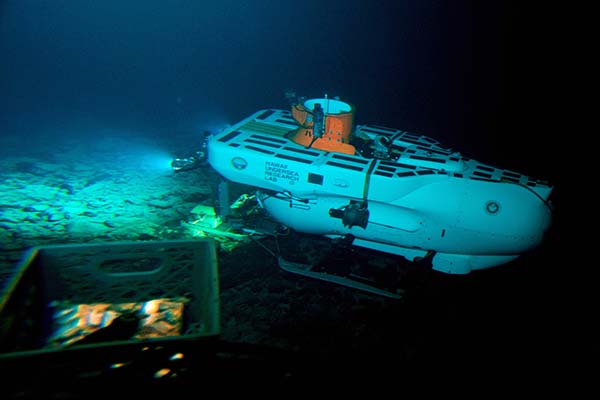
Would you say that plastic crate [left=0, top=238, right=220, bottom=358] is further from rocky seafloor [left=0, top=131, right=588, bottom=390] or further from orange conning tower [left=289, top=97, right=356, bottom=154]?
orange conning tower [left=289, top=97, right=356, bottom=154]

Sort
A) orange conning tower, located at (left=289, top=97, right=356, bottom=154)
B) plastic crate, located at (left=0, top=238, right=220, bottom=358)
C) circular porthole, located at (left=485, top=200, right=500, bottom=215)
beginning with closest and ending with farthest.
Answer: plastic crate, located at (left=0, top=238, right=220, bottom=358) < circular porthole, located at (left=485, top=200, right=500, bottom=215) < orange conning tower, located at (left=289, top=97, right=356, bottom=154)

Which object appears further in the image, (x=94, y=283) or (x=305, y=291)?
(x=305, y=291)

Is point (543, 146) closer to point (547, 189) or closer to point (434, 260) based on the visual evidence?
point (547, 189)

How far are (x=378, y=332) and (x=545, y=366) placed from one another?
1.69 metres

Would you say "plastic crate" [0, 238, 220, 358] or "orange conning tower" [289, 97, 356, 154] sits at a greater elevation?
"orange conning tower" [289, 97, 356, 154]

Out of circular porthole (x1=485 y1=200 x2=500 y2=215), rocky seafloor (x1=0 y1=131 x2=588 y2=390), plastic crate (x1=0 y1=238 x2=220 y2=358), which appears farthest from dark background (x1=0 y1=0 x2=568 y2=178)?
plastic crate (x1=0 y1=238 x2=220 y2=358)

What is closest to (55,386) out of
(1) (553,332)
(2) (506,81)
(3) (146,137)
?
(1) (553,332)

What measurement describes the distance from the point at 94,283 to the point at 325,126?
311 cm

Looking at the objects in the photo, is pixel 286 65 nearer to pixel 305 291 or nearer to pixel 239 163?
pixel 239 163

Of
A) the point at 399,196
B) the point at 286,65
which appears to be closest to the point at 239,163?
the point at 399,196

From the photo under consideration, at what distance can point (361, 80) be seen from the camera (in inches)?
439

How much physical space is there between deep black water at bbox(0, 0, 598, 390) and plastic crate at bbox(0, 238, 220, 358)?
263cm

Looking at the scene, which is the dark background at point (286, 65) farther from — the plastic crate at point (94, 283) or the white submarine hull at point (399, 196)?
the plastic crate at point (94, 283)

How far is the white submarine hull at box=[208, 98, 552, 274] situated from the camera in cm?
401
